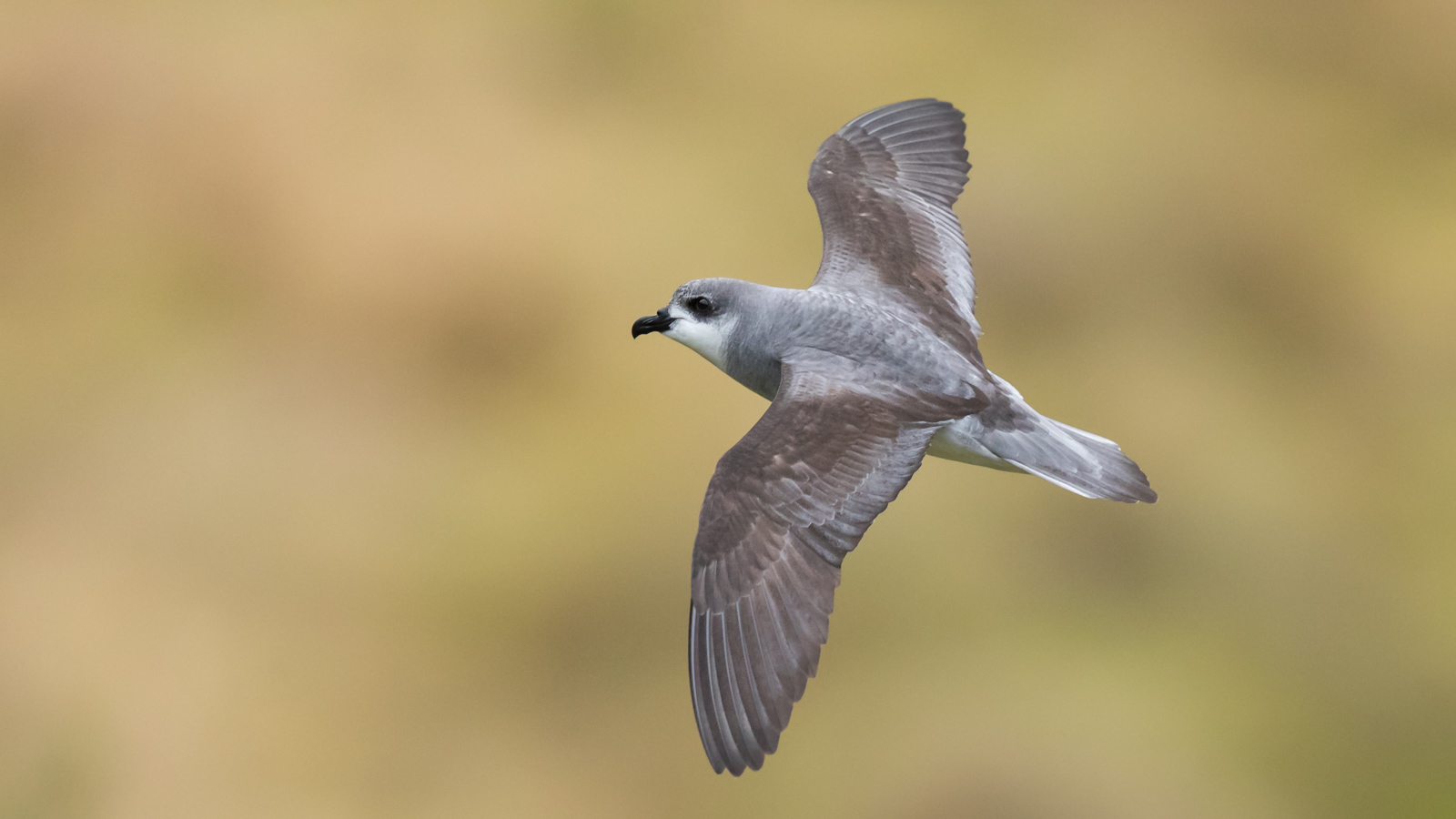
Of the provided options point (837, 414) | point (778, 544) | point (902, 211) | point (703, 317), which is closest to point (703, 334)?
point (703, 317)

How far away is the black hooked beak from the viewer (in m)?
3.31

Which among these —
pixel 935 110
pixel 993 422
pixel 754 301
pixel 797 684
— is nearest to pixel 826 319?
pixel 754 301

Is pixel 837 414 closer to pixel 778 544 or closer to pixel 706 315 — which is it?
pixel 778 544

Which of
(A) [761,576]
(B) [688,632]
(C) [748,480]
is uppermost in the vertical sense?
(C) [748,480]

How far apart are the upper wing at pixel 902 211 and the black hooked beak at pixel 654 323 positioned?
0.51 meters

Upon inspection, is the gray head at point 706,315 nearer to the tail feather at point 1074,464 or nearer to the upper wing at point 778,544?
the upper wing at point 778,544

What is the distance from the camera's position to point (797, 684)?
249 cm

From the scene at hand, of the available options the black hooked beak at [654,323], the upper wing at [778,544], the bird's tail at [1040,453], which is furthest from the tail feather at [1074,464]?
the black hooked beak at [654,323]

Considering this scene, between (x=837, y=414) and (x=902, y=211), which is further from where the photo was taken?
(x=902, y=211)

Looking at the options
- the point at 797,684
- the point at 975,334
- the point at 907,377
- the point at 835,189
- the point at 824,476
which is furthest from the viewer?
the point at 835,189

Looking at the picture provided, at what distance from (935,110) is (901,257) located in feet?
2.35

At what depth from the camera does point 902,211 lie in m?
3.81

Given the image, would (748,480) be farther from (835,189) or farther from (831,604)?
(835,189)

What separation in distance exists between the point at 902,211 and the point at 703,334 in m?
0.95
